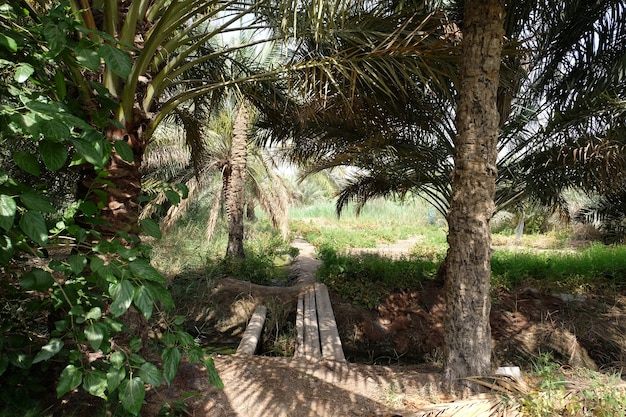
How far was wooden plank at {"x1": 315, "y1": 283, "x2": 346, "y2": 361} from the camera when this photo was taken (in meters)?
3.98

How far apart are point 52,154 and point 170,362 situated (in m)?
0.80

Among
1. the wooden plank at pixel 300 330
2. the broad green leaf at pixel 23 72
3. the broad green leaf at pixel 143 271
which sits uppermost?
the broad green leaf at pixel 23 72

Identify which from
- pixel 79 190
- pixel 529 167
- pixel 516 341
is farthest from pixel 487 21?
pixel 516 341

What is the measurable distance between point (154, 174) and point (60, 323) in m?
11.4

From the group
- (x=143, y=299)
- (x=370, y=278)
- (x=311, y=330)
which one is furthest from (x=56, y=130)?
(x=370, y=278)

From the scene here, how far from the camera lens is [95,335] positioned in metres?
1.41

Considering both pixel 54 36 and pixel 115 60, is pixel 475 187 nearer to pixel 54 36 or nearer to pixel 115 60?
pixel 115 60

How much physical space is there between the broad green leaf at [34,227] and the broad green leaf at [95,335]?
38 centimetres

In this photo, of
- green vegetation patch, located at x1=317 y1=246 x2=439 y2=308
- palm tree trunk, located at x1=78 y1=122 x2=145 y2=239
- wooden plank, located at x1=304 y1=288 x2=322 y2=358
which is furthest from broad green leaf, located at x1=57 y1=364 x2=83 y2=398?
green vegetation patch, located at x1=317 y1=246 x2=439 y2=308

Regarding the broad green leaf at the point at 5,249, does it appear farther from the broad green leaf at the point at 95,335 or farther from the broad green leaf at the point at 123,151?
the broad green leaf at the point at 123,151

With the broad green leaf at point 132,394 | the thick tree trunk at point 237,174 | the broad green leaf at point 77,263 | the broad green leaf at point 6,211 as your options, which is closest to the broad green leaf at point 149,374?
the broad green leaf at point 132,394

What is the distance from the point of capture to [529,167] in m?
5.81

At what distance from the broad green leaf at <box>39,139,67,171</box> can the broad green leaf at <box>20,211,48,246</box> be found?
15cm

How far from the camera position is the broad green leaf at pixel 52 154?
1.23m
